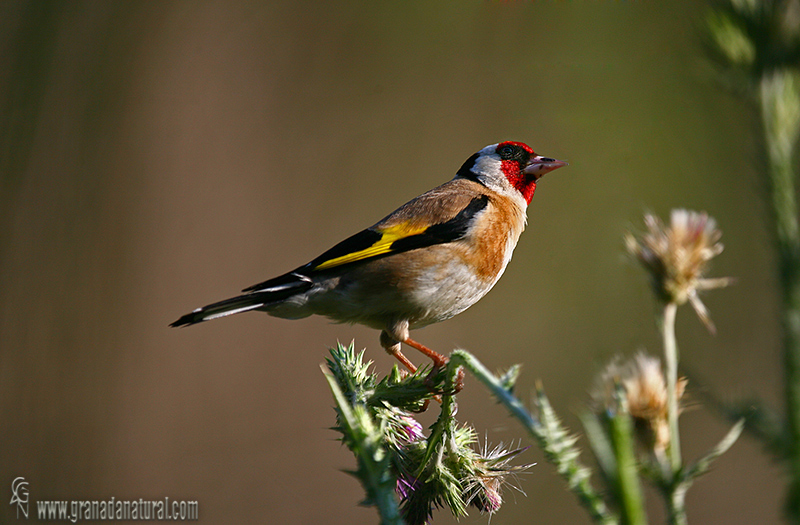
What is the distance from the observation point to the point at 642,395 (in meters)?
0.69

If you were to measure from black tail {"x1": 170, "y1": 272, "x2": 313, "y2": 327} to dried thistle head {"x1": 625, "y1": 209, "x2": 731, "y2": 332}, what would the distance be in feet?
6.36

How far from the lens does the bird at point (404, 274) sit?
2727 mm

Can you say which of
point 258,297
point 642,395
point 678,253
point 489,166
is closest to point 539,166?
point 489,166

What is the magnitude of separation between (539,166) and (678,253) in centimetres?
278

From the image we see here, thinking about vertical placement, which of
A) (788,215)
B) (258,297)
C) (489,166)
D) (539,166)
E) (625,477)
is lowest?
(625,477)

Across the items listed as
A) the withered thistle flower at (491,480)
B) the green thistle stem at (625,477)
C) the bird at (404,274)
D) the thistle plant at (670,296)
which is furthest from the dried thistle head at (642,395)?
the bird at (404,274)

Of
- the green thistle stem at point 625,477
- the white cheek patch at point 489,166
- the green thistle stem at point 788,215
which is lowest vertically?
the green thistle stem at point 625,477

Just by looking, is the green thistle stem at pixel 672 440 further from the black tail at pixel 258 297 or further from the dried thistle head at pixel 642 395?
the black tail at pixel 258 297

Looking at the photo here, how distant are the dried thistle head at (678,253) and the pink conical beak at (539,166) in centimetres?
269

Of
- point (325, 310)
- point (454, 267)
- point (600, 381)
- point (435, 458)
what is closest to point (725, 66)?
point (600, 381)

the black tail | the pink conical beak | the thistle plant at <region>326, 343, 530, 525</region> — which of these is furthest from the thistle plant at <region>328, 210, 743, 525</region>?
the pink conical beak

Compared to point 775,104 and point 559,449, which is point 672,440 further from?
point 775,104

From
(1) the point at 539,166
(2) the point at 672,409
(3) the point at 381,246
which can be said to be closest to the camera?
(2) the point at 672,409

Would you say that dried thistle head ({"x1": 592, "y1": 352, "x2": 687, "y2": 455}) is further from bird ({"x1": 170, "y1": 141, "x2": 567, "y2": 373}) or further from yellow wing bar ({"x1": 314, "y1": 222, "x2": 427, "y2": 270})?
yellow wing bar ({"x1": 314, "y1": 222, "x2": 427, "y2": 270})
